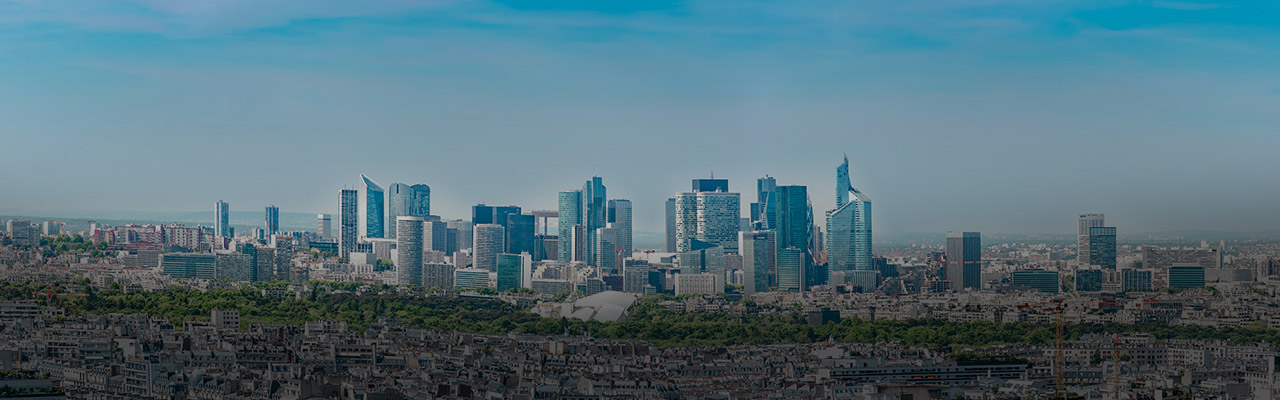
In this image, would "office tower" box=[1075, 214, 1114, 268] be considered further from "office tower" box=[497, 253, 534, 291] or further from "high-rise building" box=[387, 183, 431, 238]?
"high-rise building" box=[387, 183, 431, 238]

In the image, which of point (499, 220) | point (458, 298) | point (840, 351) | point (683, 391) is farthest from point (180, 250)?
point (683, 391)

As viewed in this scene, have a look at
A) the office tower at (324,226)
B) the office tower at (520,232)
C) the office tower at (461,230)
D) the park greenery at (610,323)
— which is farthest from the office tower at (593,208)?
the park greenery at (610,323)

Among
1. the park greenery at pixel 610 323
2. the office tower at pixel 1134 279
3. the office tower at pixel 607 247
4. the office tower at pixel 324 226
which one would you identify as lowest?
the park greenery at pixel 610 323

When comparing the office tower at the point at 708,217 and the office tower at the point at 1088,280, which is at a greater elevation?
the office tower at the point at 708,217

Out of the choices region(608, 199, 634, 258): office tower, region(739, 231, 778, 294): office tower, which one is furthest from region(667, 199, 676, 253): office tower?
region(739, 231, 778, 294): office tower

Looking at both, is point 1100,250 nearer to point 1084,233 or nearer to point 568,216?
point 1084,233

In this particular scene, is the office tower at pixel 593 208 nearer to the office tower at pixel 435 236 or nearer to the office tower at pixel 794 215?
the office tower at pixel 435 236
